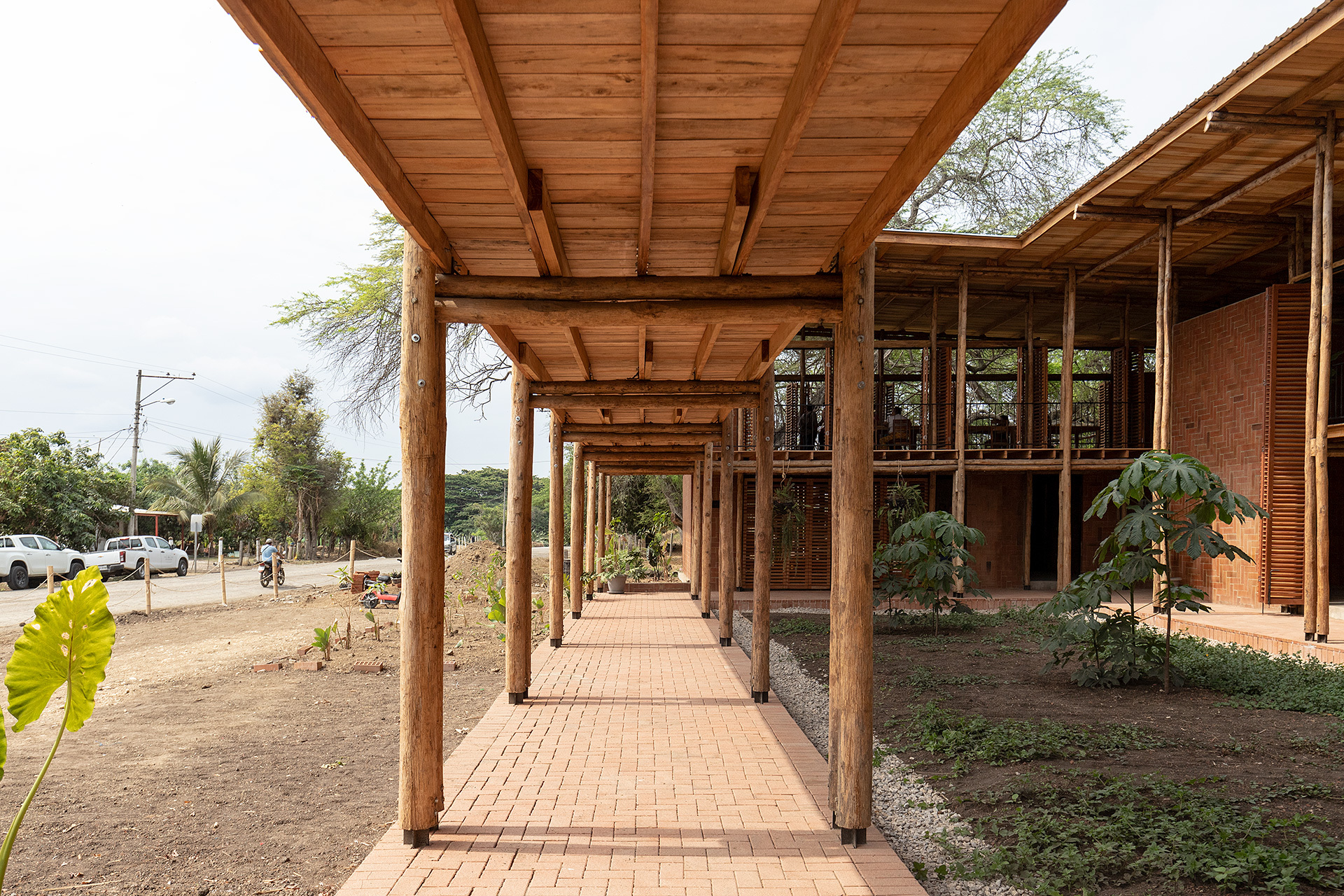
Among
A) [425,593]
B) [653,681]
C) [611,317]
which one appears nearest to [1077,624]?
[653,681]

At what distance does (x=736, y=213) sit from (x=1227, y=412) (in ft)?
42.5

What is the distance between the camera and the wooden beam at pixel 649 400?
8367 mm

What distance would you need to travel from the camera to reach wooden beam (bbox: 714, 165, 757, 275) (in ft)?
12.1

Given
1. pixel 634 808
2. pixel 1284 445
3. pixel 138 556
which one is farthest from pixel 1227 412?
pixel 138 556

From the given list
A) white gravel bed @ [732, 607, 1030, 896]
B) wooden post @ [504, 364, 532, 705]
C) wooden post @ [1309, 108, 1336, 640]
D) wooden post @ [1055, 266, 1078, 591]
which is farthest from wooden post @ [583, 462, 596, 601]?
wooden post @ [1309, 108, 1336, 640]

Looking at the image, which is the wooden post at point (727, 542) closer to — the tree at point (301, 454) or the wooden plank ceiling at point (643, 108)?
the wooden plank ceiling at point (643, 108)

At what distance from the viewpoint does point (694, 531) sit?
703 inches

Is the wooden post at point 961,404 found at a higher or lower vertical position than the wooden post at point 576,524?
higher

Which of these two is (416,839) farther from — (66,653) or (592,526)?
(592,526)

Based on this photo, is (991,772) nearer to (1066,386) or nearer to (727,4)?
(727,4)

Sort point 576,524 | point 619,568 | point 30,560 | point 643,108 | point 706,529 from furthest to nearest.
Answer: point 30,560 → point 619,568 → point 706,529 → point 576,524 → point 643,108

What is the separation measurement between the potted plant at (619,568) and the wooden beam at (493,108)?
46.8 feet

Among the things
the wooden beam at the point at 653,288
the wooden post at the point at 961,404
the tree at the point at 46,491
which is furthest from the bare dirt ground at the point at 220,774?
the tree at the point at 46,491

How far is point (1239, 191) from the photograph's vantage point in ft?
37.9
